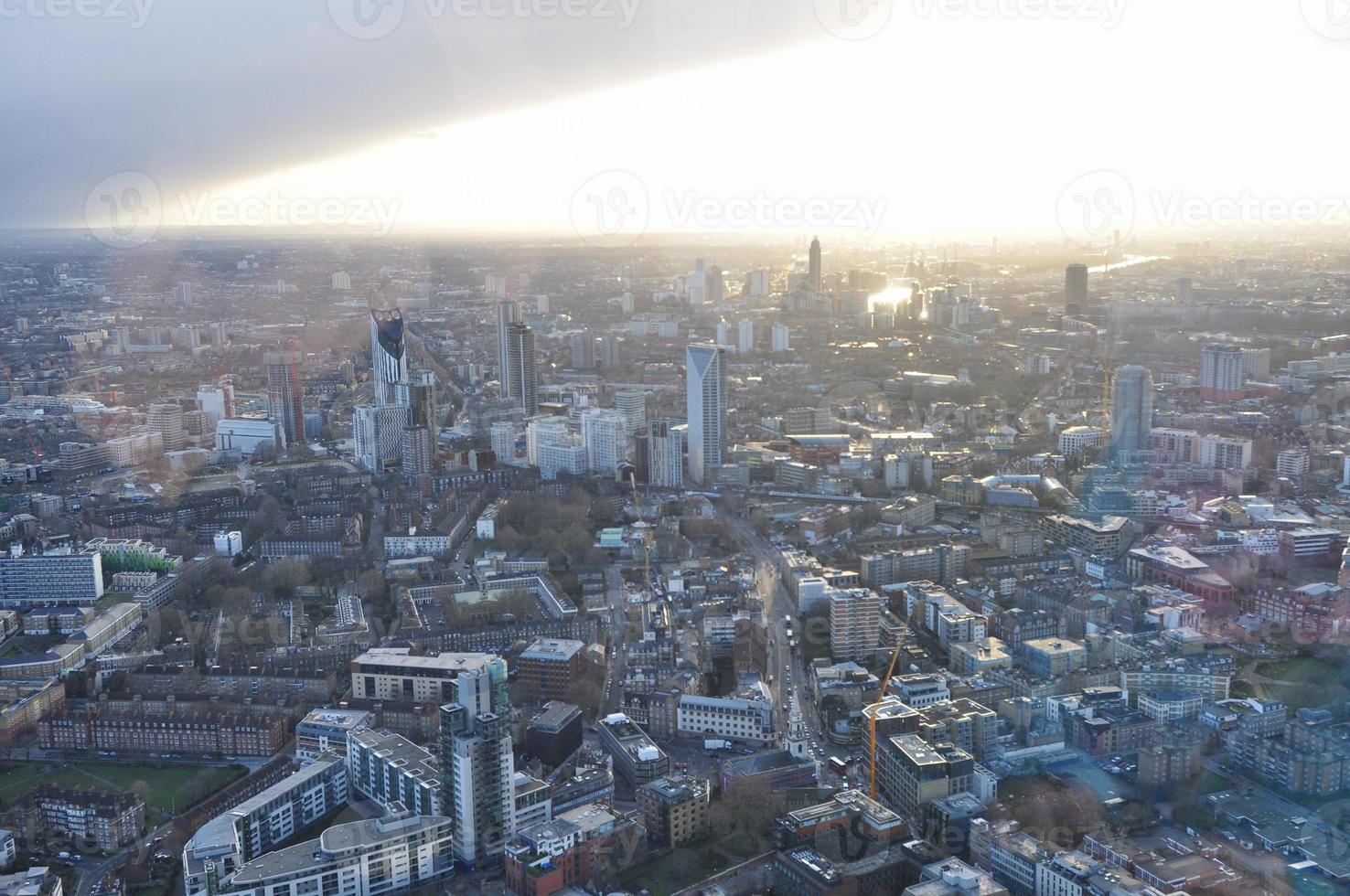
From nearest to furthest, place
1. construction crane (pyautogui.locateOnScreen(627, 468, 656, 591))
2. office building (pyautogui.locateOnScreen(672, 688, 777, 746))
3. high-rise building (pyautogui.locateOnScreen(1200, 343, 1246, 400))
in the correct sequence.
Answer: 1. office building (pyautogui.locateOnScreen(672, 688, 777, 746))
2. construction crane (pyautogui.locateOnScreen(627, 468, 656, 591))
3. high-rise building (pyautogui.locateOnScreen(1200, 343, 1246, 400))

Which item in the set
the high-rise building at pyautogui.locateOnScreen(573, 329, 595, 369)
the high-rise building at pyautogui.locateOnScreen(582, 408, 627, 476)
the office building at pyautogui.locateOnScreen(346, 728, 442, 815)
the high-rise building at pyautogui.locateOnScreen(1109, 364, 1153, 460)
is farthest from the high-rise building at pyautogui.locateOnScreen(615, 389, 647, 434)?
the office building at pyautogui.locateOnScreen(346, 728, 442, 815)

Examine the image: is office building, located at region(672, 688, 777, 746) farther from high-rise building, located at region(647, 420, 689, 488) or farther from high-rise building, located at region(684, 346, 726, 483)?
high-rise building, located at region(684, 346, 726, 483)

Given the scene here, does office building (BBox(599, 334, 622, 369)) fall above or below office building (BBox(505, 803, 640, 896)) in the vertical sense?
above

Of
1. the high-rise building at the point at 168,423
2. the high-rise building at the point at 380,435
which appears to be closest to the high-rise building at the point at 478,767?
the high-rise building at the point at 380,435

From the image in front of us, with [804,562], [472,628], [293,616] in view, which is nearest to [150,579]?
[293,616]

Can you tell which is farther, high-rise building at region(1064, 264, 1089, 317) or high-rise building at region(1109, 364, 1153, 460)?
high-rise building at region(1064, 264, 1089, 317)

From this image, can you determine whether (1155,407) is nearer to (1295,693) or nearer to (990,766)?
(1295,693)

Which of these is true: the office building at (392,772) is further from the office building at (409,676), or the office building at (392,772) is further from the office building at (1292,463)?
the office building at (1292,463)
